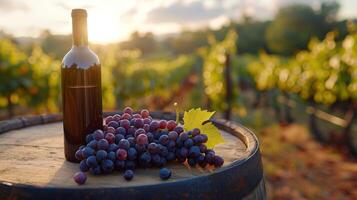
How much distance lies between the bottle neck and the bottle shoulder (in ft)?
0.08

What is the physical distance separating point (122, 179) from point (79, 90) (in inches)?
17.4

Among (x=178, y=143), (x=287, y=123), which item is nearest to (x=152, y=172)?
(x=178, y=143)

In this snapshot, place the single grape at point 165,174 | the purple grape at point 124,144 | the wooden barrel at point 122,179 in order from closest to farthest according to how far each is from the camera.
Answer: the wooden barrel at point 122,179, the single grape at point 165,174, the purple grape at point 124,144

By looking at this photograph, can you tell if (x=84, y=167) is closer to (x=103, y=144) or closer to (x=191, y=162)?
(x=103, y=144)

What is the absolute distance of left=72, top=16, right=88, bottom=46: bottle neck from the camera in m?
1.56

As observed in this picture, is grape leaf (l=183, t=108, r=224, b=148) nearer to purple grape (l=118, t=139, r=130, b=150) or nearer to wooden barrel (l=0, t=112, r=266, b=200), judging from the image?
wooden barrel (l=0, t=112, r=266, b=200)

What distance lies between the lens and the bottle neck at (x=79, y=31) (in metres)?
1.56

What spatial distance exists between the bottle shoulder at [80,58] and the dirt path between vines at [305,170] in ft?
14.3

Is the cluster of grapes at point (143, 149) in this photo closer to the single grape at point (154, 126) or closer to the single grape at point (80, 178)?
the single grape at point (154, 126)

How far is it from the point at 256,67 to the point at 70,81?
12.8 meters

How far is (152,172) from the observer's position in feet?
4.74

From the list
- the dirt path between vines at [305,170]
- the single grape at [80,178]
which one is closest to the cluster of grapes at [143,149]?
the single grape at [80,178]

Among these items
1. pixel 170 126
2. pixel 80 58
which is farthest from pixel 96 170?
pixel 80 58

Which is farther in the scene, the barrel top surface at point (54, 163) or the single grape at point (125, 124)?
the single grape at point (125, 124)
